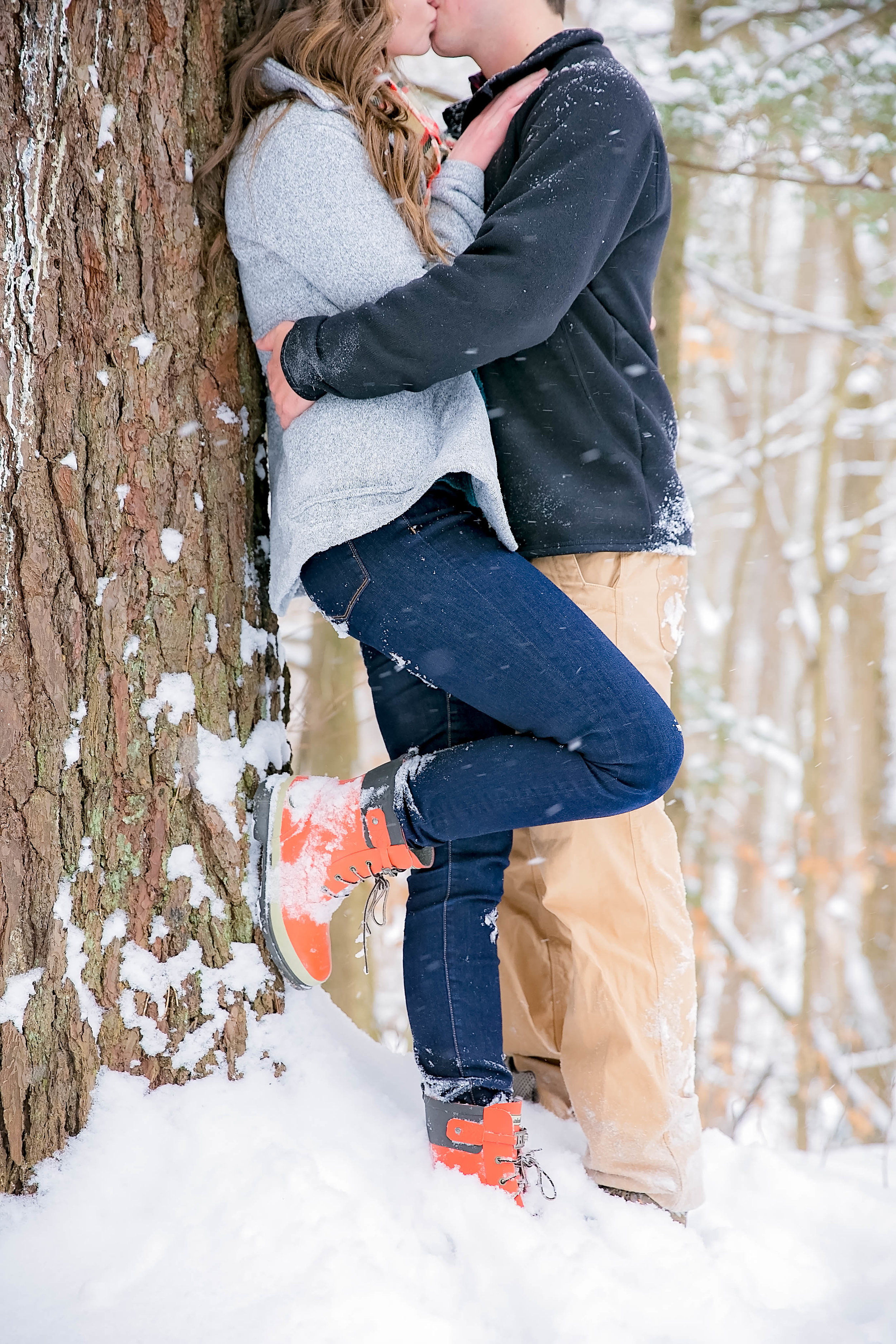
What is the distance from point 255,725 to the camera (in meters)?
1.78

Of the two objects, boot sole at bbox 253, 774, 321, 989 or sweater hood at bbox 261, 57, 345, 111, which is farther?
boot sole at bbox 253, 774, 321, 989

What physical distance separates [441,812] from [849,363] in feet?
22.6

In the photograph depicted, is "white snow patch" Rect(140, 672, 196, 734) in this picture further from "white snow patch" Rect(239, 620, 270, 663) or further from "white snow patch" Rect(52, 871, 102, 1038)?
"white snow patch" Rect(52, 871, 102, 1038)

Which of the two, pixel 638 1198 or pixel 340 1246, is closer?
pixel 340 1246

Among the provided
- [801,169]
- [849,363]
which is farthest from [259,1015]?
[849,363]

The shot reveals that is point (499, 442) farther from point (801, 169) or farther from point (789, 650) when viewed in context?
point (789, 650)

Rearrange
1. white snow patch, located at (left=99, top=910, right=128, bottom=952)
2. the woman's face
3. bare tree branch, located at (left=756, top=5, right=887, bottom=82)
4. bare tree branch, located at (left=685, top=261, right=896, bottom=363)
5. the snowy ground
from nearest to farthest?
1. the snowy ground
2. white snow patch, located at (left=99, top=910, right=128, bottom=952)
3. the woman's face
4. bare tree branch, located at (left=756, top=5, right=887, bottom=82)
5. bare tree branch, located at (left=685, top=261, right=896, bottom=363)

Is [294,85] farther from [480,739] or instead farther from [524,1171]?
[524,1171]

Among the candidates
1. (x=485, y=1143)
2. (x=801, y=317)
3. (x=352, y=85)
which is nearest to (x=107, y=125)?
(x=352, y=85)

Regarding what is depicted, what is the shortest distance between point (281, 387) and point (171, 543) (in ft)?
1.16

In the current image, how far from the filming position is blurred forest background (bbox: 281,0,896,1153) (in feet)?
12.7

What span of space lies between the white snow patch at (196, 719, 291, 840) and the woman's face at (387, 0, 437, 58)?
1.41m

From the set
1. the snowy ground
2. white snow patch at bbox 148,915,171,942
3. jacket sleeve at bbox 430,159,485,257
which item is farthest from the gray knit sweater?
the snowy ground

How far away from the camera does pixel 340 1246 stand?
136cm
